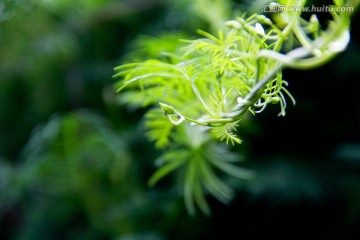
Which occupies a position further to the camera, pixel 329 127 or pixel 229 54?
pixel 329 127

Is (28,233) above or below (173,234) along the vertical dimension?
below

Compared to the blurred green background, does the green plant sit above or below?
above

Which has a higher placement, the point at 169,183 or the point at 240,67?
the point at 240,67

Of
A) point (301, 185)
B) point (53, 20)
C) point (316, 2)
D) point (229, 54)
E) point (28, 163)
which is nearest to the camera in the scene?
point (229, 54)

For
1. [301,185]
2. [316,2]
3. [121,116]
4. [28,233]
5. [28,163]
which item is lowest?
[28,233]

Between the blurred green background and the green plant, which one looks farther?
the blurred green background

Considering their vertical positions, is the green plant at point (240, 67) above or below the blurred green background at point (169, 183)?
above

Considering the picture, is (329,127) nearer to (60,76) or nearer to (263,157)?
(263,157)

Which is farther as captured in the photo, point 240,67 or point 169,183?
point 169,183

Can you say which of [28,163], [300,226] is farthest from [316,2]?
[28,163]

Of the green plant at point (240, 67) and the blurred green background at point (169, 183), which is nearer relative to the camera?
the green plant at point (240, 67)

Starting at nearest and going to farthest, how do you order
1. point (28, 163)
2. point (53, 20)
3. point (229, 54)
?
point (229, 54) < point (28, 163) < point (53, 20)
